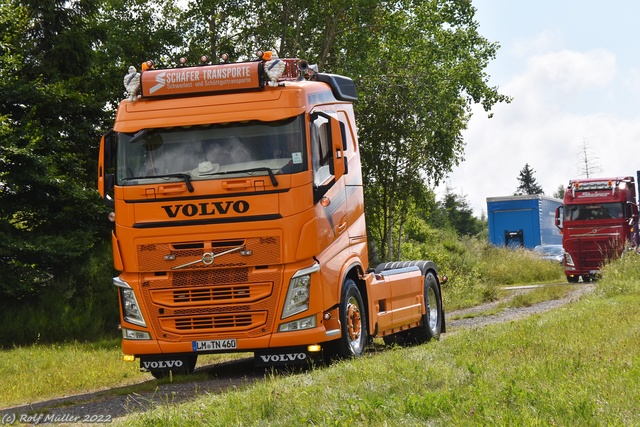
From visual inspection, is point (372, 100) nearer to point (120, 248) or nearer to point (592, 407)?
point (120, 248)

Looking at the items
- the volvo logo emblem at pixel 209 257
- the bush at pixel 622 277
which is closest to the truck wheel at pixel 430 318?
the volvo logo emblem at pixel 209 257

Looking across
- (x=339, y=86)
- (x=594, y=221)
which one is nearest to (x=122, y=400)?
(x=339, y=86)

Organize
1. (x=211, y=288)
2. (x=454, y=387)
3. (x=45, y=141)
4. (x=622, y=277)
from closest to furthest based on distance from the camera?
(x=454, y=387), (x=211, y=288), (x=45, y=141), (x=622, y=277)

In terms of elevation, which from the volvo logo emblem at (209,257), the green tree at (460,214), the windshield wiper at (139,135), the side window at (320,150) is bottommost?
the green tree at (460,214)

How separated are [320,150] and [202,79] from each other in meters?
1.68

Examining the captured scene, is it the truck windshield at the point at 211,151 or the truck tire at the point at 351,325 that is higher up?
the truck windshield at the point at 211,151

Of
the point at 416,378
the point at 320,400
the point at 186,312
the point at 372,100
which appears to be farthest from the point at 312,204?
the point at 372,100

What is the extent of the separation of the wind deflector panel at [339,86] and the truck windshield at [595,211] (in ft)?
78.4

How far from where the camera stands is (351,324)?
13.1 metres

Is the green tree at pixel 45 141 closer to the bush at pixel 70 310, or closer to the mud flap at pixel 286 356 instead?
the bush at pixel 70 310

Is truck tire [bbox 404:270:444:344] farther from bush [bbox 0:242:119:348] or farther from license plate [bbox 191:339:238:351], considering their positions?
bush [bbox 0:242:119:348]

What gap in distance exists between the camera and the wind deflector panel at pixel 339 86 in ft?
44.6

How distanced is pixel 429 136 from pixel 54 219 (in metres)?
18.5

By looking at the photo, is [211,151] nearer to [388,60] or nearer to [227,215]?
[227,215]
